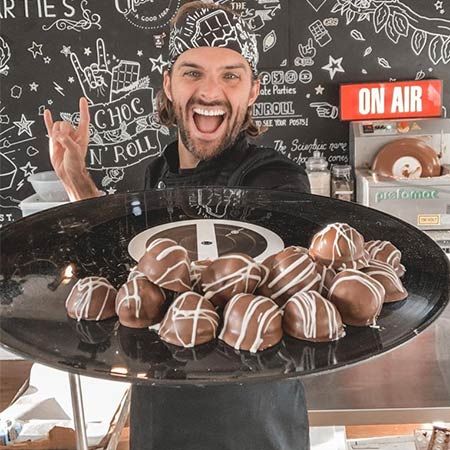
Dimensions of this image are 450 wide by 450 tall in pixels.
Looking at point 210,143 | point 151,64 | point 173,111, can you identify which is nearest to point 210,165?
point 210,143

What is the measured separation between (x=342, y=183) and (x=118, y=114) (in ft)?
4.42

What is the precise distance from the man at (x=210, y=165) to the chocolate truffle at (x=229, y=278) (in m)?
0.28

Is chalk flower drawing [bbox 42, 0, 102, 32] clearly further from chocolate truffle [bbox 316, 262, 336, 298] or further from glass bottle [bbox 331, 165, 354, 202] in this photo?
chocolate truffle [bbox 316, 262, 336, 298]

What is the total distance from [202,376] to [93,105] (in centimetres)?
304

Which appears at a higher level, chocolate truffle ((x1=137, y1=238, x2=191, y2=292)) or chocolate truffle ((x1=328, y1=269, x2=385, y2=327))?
chocolate truffle ((x1=137, y1=238, x2=191, y2=292))

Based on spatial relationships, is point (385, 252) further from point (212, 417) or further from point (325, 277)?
point (212, 417)

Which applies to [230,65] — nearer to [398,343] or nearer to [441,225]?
[398,343]

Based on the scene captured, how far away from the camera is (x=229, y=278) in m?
0.77

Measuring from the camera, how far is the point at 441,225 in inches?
124

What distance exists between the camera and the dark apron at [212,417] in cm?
100

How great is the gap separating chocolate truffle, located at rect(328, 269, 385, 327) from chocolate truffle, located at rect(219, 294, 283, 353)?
8 centimetres

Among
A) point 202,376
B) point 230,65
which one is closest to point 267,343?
point 202,376

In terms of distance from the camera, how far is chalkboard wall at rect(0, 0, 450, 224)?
3279mm

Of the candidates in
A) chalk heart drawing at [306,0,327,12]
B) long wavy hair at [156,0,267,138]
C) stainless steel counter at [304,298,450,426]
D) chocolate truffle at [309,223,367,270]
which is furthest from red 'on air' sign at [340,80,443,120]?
chocolate truffle at [309,223,367,270]
